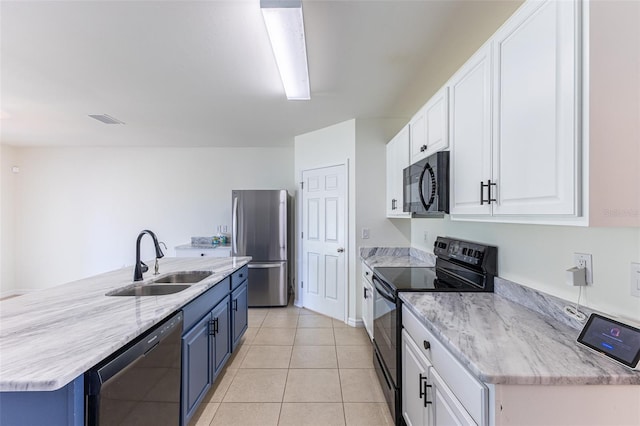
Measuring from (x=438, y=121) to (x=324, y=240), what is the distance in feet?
7.77

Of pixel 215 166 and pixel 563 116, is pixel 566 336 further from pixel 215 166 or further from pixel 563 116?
pixel 215 166

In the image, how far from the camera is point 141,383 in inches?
50.1

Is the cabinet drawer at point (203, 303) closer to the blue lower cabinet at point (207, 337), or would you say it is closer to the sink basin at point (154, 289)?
the blue lower cabinet at point (207, 337)

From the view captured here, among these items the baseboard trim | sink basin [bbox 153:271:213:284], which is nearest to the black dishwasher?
sink basin [bbox 153:271:213:284]

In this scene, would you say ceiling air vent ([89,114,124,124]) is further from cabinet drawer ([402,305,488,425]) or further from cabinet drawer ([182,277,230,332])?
cabinet drawer ([402,305,488,425])

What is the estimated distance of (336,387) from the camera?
7.43ft

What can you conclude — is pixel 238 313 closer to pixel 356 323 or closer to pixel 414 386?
pixel 356 323

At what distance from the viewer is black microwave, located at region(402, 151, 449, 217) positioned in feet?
5.77

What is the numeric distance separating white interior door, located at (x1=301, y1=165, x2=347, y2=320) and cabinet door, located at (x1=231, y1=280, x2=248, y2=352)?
123 cm

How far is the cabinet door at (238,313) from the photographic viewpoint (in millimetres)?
2623

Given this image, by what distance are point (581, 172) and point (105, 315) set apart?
2.04 metres

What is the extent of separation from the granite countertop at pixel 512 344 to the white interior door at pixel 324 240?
2127 millimetres

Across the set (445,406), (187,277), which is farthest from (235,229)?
(445,406)

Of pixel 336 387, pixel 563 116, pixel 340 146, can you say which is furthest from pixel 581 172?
pixel 340 146
